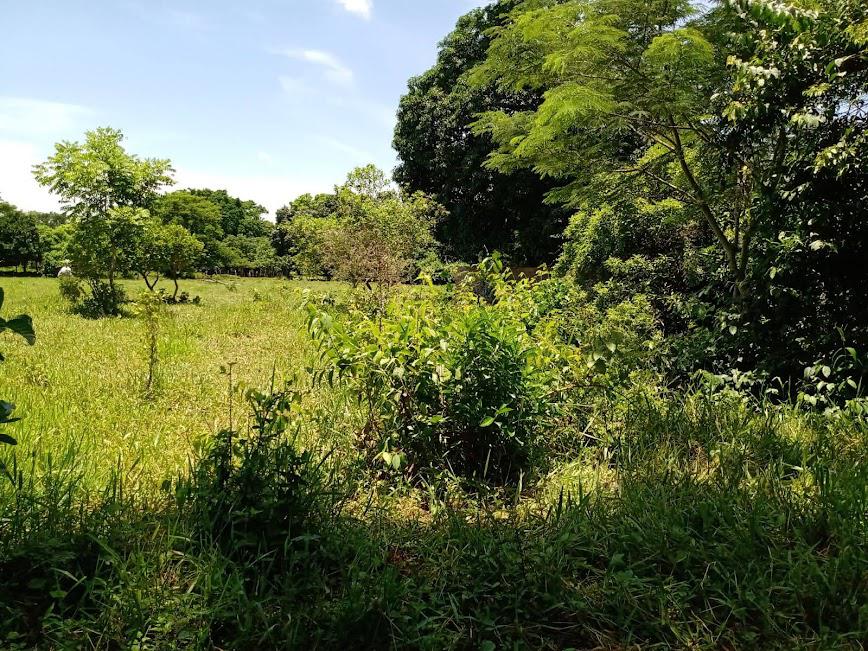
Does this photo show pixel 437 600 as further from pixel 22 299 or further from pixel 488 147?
pixel 488 147

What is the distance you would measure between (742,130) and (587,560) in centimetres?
453

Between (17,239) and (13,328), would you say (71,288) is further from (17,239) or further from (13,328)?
(17,239)

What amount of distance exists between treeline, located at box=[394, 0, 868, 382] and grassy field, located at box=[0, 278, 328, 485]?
3848 mm

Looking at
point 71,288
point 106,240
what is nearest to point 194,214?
point 71,288

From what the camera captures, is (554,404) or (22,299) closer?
(554,404)

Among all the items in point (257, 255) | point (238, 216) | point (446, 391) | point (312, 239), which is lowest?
point (446, 391)

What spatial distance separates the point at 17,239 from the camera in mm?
41875

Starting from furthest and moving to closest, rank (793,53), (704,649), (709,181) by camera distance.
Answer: (709,181), (793,53), (704,649)

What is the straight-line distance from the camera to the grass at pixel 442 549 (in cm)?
188

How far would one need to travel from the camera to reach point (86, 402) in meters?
4.48

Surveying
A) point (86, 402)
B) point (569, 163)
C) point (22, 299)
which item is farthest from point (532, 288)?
point (22, 299)

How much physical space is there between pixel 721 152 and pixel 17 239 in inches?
2004

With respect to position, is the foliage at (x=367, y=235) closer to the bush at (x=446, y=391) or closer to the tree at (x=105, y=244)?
the tree at (x=105, y=244)

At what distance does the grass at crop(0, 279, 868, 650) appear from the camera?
1.88m
